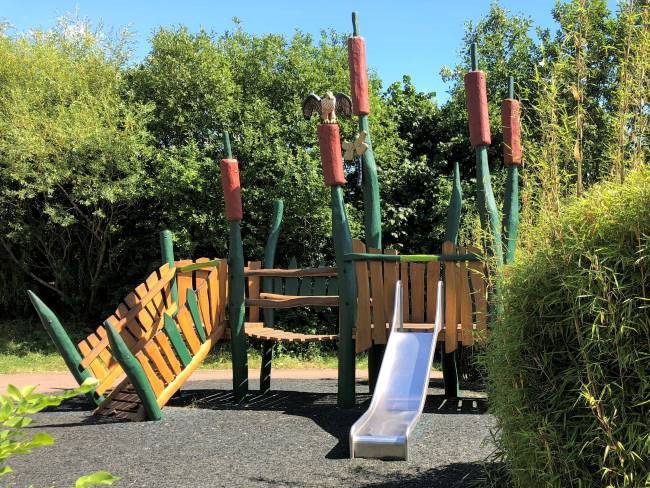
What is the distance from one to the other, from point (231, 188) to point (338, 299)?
5.29ft

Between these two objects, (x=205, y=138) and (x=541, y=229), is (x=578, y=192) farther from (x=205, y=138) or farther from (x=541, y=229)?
(x=205, y=138)

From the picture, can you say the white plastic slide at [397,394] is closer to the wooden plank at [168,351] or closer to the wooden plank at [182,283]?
the wooden plank at [168,351]

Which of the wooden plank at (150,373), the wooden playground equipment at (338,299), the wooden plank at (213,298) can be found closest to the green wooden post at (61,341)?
the wooden playground equipment at (338,299)

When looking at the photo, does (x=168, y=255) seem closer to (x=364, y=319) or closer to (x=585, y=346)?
(x=364, y=319)

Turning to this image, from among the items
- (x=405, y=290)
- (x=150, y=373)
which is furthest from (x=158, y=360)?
(x=405, y=290)

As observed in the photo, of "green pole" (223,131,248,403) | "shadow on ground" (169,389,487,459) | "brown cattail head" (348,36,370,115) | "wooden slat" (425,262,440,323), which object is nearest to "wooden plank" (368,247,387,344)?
"wooden slat" (425,262,440,323)

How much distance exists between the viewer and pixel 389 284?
6055 millimetres

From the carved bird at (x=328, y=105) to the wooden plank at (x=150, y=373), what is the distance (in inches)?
111

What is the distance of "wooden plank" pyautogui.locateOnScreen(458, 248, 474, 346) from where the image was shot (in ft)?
19.1

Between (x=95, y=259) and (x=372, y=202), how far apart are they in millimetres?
8482

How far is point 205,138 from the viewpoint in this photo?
42.3ft

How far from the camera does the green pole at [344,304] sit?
5.97m

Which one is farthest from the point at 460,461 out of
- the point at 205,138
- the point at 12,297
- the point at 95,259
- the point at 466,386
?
the point at 12,297

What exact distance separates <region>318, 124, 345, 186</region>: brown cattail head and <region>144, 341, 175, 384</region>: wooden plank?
7.34 ft
